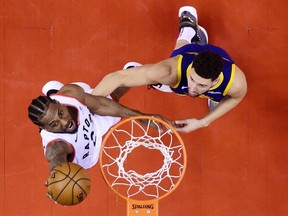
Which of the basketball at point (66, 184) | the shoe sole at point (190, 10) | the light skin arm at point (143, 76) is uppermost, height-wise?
the shoe sole at point (190, 10)

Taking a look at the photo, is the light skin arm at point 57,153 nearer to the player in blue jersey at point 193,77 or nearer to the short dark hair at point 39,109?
the short dark hair at point 39,109

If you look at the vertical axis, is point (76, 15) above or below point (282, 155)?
above

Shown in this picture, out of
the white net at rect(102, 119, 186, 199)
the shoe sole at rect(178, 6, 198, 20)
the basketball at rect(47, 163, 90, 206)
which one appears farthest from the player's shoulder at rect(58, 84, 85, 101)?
the shoe sole at rect(178, 6, 198, 20)

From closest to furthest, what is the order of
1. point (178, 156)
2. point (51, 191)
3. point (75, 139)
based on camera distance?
point (51, 191) → point (75, 139) → point (178, 156)

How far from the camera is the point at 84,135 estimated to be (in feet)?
8.43

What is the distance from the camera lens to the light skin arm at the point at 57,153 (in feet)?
7.48

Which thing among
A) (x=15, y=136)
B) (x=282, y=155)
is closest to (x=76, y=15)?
(x=15, y=136)

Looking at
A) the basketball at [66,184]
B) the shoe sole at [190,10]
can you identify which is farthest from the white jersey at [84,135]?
the shoe sole at [190,10]

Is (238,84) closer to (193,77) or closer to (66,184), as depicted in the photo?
(193,77)

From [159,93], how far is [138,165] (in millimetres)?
556

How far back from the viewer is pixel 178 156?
326cm

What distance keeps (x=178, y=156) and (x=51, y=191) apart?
4.27ft

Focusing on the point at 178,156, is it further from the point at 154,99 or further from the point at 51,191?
the point at 51,191

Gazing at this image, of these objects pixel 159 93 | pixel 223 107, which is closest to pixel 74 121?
pixel 223 107
